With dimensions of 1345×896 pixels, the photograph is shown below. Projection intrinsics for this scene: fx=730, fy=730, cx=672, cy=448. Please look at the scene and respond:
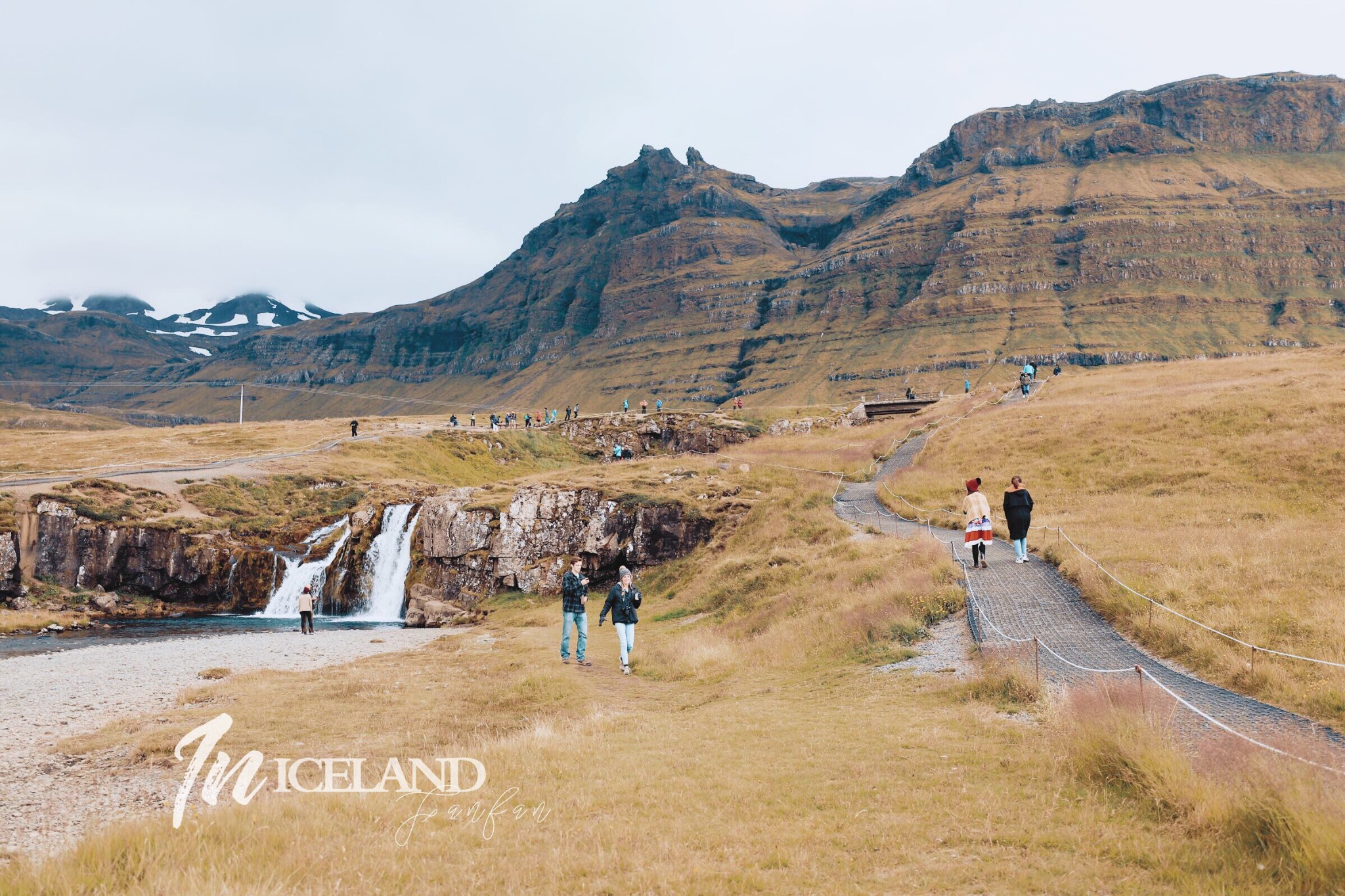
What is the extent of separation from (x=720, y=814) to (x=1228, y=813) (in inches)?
182

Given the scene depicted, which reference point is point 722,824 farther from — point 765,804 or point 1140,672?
point 1140,672

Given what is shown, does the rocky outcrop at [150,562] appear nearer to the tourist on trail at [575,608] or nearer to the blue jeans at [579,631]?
the blue jeans at [579,631]

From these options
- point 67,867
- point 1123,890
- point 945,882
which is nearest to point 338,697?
point 67,867

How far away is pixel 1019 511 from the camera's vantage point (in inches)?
765

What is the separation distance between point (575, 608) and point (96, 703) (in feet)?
40.0

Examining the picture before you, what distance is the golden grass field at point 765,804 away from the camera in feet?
20.2

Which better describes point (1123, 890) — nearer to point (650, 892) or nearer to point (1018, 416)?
point (650, 892)

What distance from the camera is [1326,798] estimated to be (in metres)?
5.82

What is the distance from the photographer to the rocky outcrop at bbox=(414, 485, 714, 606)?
131 ft

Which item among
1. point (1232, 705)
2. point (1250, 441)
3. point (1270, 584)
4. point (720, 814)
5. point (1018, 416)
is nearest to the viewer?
point (720, 814)

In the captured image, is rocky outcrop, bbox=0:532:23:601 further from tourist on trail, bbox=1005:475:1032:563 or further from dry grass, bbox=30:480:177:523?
tourist on trail, bbox=1005:475:1032:563

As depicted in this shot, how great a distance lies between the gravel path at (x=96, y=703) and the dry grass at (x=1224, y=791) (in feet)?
39.8

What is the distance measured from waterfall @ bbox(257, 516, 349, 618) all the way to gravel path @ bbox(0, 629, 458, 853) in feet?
29.0

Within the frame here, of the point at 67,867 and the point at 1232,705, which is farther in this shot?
the point at 1232,705
